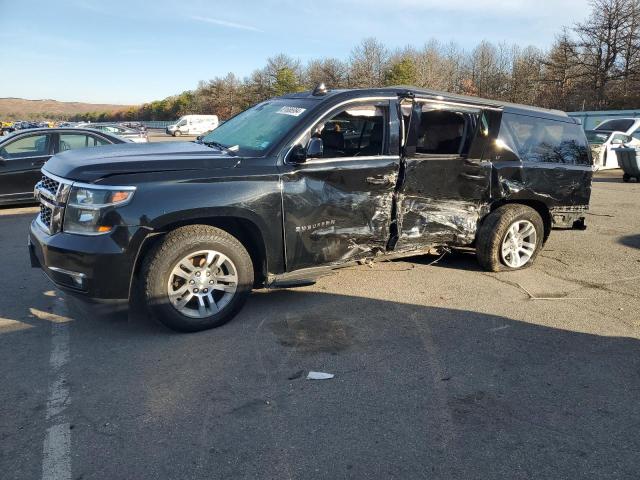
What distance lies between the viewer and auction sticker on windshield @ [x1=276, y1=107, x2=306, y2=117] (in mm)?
4762

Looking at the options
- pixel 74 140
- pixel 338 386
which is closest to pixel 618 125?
pixel 74 140

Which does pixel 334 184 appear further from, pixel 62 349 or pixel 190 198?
pixel 62 349

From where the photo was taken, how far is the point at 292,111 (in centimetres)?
488

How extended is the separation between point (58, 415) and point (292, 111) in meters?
3.21

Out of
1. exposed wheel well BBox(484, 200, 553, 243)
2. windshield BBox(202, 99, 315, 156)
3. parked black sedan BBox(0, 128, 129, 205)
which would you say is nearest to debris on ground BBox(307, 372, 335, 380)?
windshield BBox(202, 99, 315, 156)

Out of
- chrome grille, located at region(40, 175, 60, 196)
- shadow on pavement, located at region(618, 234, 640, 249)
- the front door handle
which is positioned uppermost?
the front door handle

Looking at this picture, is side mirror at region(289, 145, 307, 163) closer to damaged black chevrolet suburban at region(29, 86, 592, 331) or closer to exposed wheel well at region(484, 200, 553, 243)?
damaged black chevrolet suburban at region(29, 86, 592, 331)

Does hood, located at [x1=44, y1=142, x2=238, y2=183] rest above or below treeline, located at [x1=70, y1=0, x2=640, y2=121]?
below

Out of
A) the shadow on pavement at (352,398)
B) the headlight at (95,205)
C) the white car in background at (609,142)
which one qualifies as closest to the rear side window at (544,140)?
the shadow on pavement at (352,398)

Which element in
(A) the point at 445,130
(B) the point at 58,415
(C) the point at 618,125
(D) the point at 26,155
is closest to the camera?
(B) the point at 58,415

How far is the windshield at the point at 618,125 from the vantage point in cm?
1938

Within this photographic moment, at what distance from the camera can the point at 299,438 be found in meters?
2.86

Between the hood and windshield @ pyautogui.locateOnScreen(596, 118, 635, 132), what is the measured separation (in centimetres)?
1962

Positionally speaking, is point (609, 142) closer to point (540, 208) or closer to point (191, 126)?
point (540, 208)
